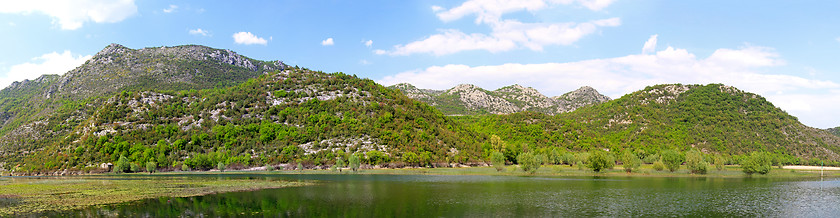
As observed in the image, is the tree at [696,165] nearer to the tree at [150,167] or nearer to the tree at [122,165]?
the tree at [150,167]

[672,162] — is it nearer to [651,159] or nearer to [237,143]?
[651,159]

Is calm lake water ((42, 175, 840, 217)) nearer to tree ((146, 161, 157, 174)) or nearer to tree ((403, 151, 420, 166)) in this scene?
tree ((403, 151, 420, 166))

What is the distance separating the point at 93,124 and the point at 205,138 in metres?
45.7

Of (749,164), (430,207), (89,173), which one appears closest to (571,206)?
(430,207)

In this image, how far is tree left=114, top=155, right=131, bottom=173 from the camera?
15805 centimetres

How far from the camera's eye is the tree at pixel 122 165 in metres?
158

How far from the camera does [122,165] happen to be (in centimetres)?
15900

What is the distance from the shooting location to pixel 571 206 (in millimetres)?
54312

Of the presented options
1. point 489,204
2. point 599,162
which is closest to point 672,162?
point 599,162

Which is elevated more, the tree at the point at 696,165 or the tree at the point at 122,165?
the tree at the point at 696,165

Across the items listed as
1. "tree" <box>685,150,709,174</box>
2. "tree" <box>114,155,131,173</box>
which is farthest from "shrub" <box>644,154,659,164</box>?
"tree" <box>114,155,131,173</box>

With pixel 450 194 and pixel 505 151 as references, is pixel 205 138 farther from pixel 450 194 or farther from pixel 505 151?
pixel 450 194

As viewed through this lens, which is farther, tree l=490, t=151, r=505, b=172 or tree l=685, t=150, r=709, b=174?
tree l=490, t=151, r=505, b=172

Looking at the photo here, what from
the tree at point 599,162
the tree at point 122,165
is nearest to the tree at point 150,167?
the tree at point 122,165
